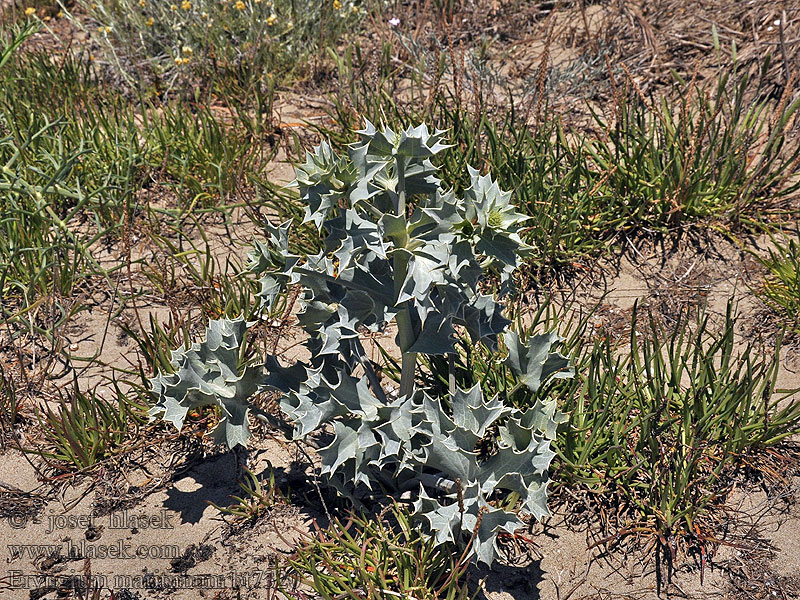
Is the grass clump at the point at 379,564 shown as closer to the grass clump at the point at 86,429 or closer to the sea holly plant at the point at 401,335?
the sea holly plant at the point at 401,335

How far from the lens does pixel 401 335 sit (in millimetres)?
2383

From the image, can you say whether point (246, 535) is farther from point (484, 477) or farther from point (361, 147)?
point (361, 147)

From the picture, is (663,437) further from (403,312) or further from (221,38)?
(221,38)

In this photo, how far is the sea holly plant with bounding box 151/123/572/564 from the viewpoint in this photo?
2.08 meters

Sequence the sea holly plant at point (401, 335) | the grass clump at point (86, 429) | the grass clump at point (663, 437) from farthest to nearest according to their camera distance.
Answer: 1. the grass clump at point (86, 429)
2. the grass clump at point (663, 437)
3. the sea holly plant at point (401, 335)

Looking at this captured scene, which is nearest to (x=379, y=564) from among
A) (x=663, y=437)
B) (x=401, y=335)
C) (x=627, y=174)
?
A: (x=401, y=335)

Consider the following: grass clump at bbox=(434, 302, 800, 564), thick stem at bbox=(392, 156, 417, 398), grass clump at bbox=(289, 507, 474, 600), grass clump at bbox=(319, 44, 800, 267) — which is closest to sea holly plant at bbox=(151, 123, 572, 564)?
thick stem at bbox=(392, 156, 417, 398)

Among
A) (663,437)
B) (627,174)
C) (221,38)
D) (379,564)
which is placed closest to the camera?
(379,564)

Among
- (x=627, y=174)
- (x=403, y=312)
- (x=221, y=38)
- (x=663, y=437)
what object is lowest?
(x=663, y=437)

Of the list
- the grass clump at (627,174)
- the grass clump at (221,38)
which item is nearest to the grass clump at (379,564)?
the grass clump at (627,174)

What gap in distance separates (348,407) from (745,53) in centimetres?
337

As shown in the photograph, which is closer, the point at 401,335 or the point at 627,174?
the point at 401,335

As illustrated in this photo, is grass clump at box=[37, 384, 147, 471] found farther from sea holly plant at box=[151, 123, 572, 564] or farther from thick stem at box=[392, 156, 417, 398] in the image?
thick stem at box=[392, 156, 417, 398]

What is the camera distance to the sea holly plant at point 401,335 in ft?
6.83
